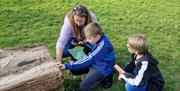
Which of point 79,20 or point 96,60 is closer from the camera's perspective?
point 96,60

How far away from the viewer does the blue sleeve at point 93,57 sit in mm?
4605

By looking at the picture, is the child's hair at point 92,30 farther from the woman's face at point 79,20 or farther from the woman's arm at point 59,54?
the woman's arm at point 59,54

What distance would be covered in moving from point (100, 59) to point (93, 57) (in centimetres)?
10

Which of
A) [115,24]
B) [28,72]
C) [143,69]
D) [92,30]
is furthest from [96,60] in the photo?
[115,24]

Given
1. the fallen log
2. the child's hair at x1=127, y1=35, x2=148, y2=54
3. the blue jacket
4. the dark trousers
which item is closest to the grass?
the dark trousers

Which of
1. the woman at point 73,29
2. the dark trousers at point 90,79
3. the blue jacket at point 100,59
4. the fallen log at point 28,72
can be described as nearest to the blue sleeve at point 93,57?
the blue jacket at point 100,59

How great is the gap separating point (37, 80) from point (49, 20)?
3752 millimetres

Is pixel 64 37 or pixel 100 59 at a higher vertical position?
pixel 64 37

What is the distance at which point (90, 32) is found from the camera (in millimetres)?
4531

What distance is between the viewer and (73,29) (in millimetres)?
5039

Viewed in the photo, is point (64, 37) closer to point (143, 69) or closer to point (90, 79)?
point (90, 79)

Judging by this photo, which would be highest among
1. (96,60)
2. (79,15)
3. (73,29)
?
(79,15)

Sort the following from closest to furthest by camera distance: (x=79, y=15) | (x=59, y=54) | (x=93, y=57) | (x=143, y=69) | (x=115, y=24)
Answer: (x=143, y=69) → (x=93, y=57) → (x=79, y=15) → (x=59, y=54) → (x=115, y=24)

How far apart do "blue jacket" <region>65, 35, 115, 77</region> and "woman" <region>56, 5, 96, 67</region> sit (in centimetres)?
31
